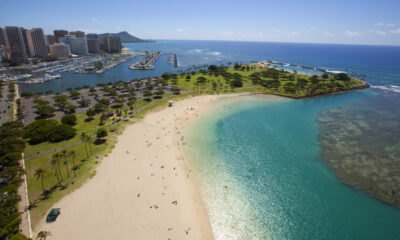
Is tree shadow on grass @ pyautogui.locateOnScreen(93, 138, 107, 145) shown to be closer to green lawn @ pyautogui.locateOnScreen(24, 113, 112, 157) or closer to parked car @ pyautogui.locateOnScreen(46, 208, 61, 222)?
green lawn @ pyautogui.locateOnScreen(24, 113, 112, 157)

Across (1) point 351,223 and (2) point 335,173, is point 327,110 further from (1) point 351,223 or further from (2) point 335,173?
(1) point 351,223

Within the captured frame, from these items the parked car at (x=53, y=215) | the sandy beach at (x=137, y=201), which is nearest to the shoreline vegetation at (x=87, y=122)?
the parked car at (x=53, y=215)

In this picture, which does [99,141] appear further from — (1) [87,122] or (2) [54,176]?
(1) [87,122]

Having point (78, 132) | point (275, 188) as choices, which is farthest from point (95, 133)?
point (275, 188)

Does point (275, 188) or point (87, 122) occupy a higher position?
point (87, 122)

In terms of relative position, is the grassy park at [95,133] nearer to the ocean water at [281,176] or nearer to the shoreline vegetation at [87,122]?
the shoreline vegetation at [87,122]

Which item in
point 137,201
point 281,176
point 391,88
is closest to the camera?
point 137,201

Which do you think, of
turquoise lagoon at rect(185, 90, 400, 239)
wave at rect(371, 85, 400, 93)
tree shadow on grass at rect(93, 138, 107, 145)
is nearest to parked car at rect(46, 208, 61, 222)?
tree shadow on grass at rect(93, 138, 107, 145)
